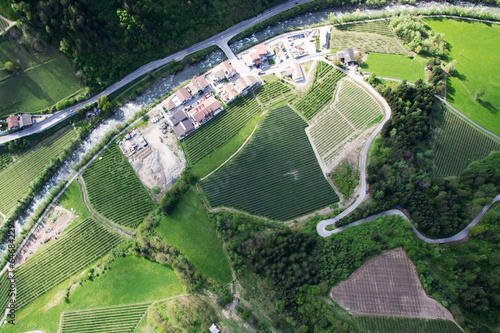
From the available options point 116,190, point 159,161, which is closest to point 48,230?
point 116,190

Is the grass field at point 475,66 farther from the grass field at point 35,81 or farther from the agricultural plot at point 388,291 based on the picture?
the grass field at point 35,81

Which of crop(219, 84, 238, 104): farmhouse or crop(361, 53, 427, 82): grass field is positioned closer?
crop(219, 84, 238, 104): farmhouse

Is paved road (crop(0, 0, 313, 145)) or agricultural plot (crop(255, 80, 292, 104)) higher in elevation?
paved road (crop(0, 0, 313, 145))

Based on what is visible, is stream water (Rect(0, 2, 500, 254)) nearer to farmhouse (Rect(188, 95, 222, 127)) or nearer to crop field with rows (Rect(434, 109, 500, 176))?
farmhouse (Rect(188, 95, 222, 127))

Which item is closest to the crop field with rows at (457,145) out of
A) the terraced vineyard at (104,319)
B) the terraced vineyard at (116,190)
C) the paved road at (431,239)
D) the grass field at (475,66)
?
the grass field at (475,66)

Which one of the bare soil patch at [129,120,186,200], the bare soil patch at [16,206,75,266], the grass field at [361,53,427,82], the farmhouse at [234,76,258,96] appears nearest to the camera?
the bare soil patch at [16,206,75,266]

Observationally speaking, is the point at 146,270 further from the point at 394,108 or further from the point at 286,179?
the point at 394,108

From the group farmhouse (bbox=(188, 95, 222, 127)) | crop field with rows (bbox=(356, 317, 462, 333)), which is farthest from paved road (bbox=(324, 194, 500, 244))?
farmhouse (bbox=(188, 95, 222, 127))

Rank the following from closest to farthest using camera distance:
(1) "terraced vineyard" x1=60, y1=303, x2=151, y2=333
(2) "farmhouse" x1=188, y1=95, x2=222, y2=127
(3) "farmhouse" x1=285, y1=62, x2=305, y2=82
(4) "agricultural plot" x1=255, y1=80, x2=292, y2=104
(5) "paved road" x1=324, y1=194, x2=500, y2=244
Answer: (1) "terraced vineyard" x1=60, y1=303, x2=151, y2=333 < (5) "paved road" x1=324, y1=194, x2=500, y2=244 < (2) "farmhouse" x1=188, y1=95, x2=222, y2=127 < (4) "agricultural plot" x1=255, y1=80, x2=292, y2=104 < (3) "farmhouse" x1=285, y1=62, x2=305, y2=82
